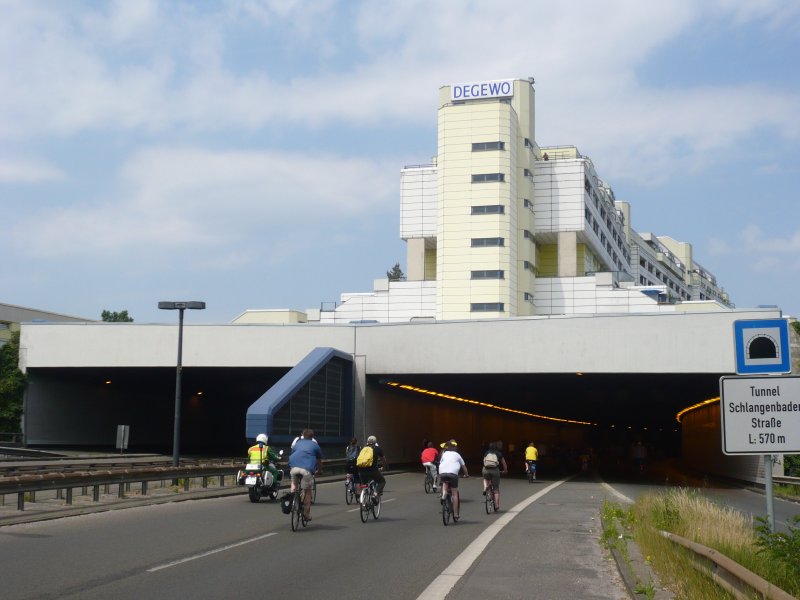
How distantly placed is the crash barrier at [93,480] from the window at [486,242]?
56.8 meters

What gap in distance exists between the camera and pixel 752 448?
8.81 metres

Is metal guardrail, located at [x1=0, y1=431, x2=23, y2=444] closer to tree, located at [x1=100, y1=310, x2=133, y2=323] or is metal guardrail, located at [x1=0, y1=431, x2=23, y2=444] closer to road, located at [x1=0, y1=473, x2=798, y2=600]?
road, located at [x1=0, y1=473, x2=798, y2=600]

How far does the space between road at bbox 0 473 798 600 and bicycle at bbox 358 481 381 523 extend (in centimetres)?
28

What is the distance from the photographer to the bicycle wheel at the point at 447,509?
58.7 feet

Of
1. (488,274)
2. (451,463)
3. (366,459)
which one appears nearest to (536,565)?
(451,463)

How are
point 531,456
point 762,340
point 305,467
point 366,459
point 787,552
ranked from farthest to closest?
1. point 531,456
2. point 366,459
3. point 305,467
4. point 762,340
5. point 787,552

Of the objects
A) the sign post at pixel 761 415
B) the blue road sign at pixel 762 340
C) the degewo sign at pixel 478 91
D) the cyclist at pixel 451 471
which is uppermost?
→ the degewo sign at pixel 478 91

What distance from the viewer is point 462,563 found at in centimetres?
1248

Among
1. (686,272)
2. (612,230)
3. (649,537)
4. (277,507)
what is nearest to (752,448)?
(649,537)

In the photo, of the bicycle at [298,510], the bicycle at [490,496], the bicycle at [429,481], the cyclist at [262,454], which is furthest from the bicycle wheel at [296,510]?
the bicycle at [429,481]

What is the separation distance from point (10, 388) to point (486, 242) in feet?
154

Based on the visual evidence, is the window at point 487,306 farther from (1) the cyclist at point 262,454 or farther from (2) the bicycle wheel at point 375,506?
(2) the bicycle wheel at point 375,506

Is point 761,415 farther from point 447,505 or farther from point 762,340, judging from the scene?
point 447,505

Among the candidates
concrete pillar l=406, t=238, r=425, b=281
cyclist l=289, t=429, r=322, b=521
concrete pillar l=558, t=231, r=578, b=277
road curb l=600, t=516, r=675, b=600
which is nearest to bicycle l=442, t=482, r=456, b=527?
cyclist l=289, t=429, r=322, b=521
